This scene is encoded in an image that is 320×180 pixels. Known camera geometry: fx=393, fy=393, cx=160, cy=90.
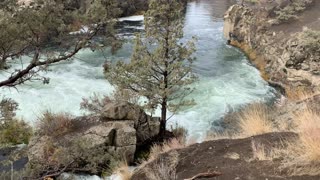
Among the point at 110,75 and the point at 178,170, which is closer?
the point at 178,170

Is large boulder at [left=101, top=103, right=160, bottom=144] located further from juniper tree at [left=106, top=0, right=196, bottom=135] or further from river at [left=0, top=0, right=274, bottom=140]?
river at [left=0, top=0, right=274, bottom=140]

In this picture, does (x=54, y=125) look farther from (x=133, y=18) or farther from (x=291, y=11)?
(x=133, y=18)

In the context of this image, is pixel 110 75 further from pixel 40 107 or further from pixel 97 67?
pixel 97 67

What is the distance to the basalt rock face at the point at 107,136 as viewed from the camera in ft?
41.1

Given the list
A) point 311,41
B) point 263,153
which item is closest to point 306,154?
point 263,153

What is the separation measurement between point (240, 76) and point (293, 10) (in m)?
9.43

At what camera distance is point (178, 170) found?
26.9 feet

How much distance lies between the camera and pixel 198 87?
22578 millimetres

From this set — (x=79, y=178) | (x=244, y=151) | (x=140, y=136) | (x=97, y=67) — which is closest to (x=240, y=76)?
(x=97, y=67)

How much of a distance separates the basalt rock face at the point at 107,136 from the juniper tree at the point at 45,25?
11.9 feet

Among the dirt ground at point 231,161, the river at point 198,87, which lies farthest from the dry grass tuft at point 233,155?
the river at point 198,87

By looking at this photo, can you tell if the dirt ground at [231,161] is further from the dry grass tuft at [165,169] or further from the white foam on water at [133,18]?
the white foam on water at [133,18]

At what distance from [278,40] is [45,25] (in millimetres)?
21687

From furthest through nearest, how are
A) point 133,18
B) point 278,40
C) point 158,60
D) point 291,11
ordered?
point 133,18 → point 291,11 → point 278,40 → point 158,60
